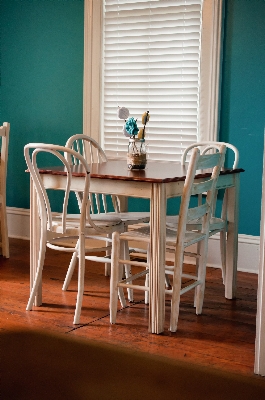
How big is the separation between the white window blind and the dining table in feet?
2.99

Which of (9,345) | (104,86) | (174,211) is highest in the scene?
(104,86)

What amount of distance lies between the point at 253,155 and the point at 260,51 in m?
0.72

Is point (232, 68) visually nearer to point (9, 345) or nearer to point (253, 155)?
point (253, 155)

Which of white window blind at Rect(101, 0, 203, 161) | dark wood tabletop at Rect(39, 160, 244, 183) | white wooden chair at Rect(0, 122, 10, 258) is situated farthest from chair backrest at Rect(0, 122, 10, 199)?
dark wood tabletop at Rect(39, 160, 244, 183)

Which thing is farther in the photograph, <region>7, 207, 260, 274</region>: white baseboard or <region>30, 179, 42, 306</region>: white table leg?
<region>7, 207, 260, 274</region>: white baseboard

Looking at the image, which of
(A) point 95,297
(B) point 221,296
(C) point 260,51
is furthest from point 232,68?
(A) point 95,297

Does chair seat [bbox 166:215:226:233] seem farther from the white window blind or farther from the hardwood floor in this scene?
the white window blind

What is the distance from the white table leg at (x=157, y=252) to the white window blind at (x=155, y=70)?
162 centimetres

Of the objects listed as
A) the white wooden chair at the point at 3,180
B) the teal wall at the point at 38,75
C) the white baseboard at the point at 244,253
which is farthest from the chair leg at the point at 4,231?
the white baseboard at the point at 244,253

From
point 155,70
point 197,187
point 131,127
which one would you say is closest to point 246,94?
point 155,70

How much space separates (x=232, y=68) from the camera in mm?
4316

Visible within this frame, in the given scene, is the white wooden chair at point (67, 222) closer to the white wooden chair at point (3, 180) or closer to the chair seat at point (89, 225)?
the chair seat at point (89, 225)

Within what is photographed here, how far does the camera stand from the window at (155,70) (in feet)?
14.5

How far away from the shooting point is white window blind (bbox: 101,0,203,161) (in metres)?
4.49
